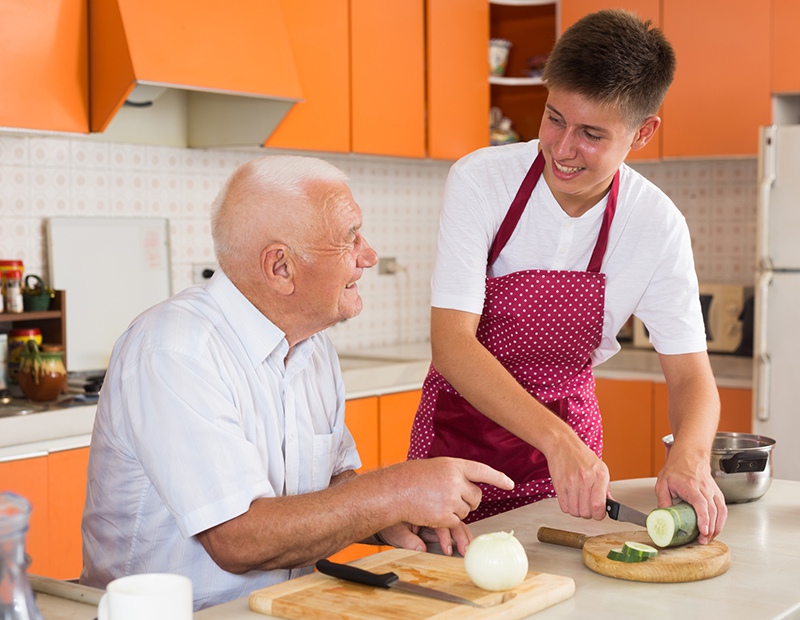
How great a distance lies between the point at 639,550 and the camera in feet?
4.54

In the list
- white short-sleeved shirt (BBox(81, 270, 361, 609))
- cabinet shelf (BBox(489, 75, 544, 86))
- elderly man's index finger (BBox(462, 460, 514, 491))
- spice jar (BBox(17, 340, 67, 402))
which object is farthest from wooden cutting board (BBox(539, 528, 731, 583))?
cabinet shelf (BBox(489, 75, 544, 86))

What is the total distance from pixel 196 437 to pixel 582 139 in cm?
82

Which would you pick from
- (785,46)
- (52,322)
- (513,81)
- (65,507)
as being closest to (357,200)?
(513,81)

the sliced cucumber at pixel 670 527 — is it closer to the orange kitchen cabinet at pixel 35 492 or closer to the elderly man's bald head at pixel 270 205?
the elderly man's bald head at pixel 270 205

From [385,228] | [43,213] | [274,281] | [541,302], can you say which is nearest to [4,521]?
[274,281]

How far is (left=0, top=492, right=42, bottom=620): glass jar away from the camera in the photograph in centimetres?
93

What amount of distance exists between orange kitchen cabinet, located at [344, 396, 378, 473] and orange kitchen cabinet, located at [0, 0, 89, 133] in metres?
1.26

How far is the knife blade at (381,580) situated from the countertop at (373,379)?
1534 mm

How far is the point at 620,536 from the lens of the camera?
1.49 m

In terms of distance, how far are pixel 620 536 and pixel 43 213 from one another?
2.30m

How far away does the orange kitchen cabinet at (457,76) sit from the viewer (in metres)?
4.15

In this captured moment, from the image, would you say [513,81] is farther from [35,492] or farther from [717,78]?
[35,492]

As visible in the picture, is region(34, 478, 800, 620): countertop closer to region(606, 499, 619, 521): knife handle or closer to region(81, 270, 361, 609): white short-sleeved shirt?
region(606, 499, 619, 521): knife handle

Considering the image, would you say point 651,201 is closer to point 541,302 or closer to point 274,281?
point 541,302
